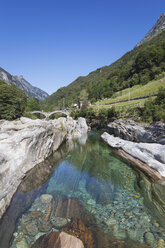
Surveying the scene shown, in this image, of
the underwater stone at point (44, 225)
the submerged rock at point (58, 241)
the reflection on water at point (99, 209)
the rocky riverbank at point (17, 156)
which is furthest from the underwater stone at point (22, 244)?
the rocky riverbank at point (17, 156)

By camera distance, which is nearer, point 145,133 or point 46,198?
point 46,198

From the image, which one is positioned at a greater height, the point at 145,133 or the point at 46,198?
the point at 145,133

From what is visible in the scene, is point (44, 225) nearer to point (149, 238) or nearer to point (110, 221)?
point (110, 221)

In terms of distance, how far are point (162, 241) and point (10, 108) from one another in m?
47.0

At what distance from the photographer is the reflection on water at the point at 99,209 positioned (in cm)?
745

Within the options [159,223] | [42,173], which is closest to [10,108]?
[42,173]

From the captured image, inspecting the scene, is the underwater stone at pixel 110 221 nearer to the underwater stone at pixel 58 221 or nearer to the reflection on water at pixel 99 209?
the reflection on water at pixel 99 209

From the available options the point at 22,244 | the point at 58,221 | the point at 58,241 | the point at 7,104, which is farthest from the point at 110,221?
the point at 7,104

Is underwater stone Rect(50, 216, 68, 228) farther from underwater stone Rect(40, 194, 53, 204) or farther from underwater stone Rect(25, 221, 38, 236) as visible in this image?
underwater stone Rect(40, 194, 53, 204)

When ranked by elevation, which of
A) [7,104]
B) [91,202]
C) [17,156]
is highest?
[7,104]

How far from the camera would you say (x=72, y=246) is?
21.0 ft

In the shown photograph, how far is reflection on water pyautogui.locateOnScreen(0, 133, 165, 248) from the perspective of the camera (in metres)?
7.45

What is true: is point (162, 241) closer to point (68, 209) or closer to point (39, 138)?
point (68, 209)

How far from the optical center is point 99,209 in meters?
9.86
